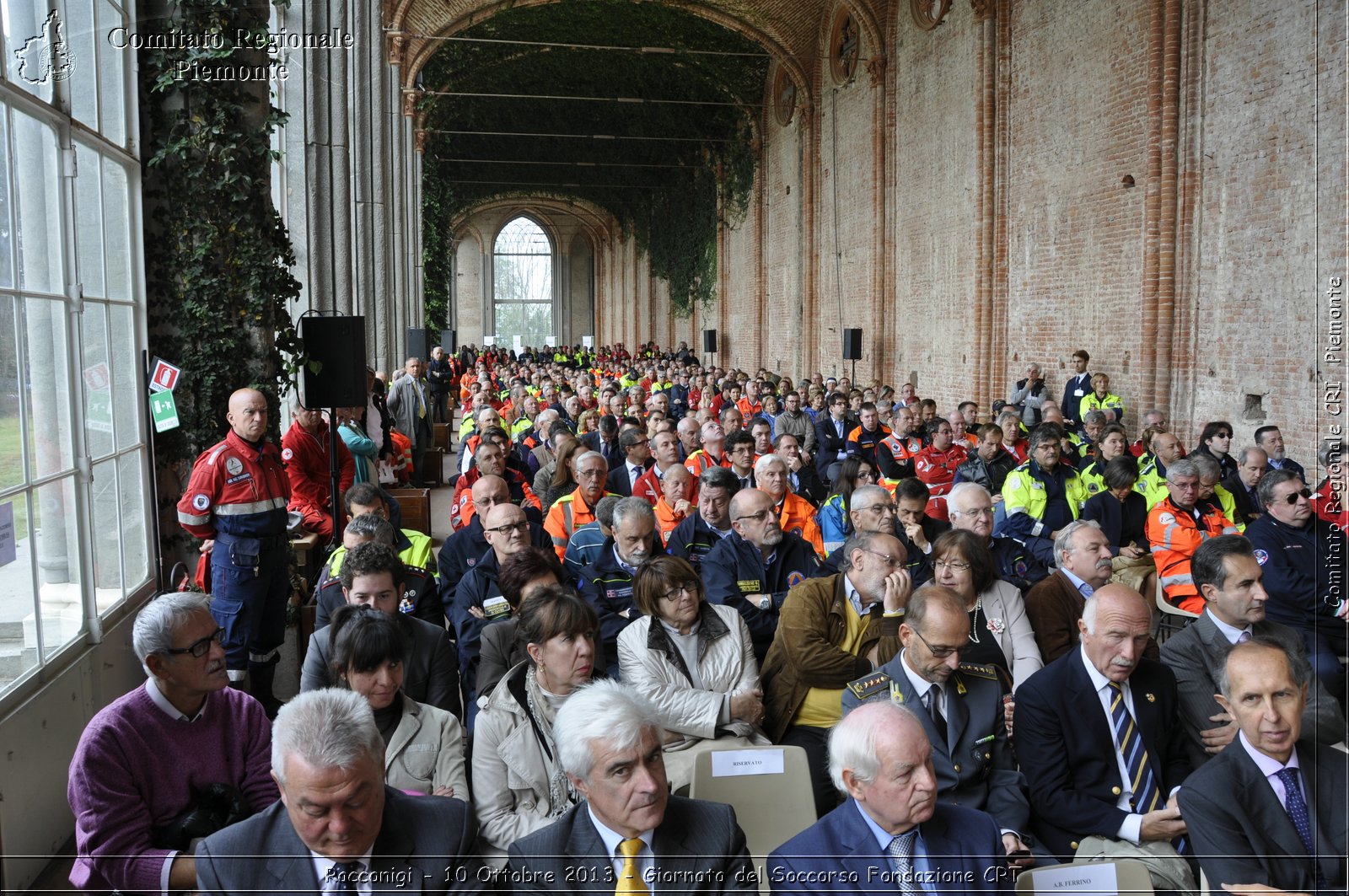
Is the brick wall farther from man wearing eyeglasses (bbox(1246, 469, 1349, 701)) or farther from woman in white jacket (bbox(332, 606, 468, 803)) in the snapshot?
woman in white jacket (bbox(332, 606, 468, 803))

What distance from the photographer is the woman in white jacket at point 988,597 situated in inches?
183

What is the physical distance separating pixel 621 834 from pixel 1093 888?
4.13ft

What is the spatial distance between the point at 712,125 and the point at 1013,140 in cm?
1755

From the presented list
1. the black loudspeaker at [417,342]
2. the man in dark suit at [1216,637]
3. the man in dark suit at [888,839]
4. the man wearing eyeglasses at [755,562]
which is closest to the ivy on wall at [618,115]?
the black loudspeaker at [417,342]

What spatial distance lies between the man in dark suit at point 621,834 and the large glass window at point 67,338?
2.59 metres

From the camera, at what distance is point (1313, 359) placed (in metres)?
10.4

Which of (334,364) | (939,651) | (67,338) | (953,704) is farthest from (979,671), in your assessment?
(334,364)

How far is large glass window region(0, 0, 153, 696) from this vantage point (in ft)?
14.2

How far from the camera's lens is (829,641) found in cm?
445

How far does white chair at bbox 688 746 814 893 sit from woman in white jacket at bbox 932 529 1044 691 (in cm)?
136

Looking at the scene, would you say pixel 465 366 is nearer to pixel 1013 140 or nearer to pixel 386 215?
pixel 386 215

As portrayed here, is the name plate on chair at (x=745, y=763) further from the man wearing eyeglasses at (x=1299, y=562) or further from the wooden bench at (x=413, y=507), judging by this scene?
the wooden bench at (x=413, y=507)

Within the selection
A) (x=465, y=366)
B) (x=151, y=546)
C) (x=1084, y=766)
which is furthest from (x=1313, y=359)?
(x=465, y=366)

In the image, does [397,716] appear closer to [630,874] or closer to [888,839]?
[630,874]
